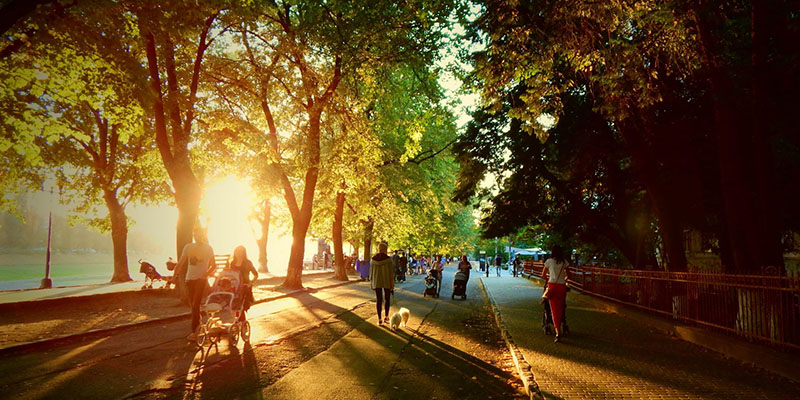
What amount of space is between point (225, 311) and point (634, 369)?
6717 millimetres

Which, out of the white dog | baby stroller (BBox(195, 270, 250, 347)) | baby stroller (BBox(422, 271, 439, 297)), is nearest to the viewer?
baby stroller (BBox(195, 270, 250, 347))

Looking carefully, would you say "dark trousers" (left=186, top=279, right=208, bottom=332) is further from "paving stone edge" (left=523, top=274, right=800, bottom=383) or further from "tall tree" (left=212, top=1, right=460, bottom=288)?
"paving stone edge" (left=523, top=274, right=800, bottom=383)

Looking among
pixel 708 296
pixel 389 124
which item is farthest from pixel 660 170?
pixel 389 124

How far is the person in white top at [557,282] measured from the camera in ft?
30.8

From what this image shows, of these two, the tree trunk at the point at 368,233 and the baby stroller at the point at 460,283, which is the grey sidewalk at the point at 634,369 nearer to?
the baby stroller at the point at 460,283

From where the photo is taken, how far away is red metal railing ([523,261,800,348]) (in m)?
7.12

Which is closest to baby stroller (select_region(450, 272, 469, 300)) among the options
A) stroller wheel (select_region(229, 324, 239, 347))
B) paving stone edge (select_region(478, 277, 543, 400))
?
paving stone edge (select_region(478, 277, 543, 400))

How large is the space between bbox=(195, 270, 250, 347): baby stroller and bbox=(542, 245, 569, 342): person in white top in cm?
604

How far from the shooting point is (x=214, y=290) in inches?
335

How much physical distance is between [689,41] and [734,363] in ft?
20.0

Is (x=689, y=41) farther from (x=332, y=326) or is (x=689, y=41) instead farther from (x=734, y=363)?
(x=332, y=326)

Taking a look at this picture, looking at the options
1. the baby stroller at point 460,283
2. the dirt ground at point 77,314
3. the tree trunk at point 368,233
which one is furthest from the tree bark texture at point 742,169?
the tree trunk at point 368,233

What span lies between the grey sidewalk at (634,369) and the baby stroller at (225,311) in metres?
5.15

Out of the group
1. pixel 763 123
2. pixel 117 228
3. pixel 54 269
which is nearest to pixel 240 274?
pixel 763 123
